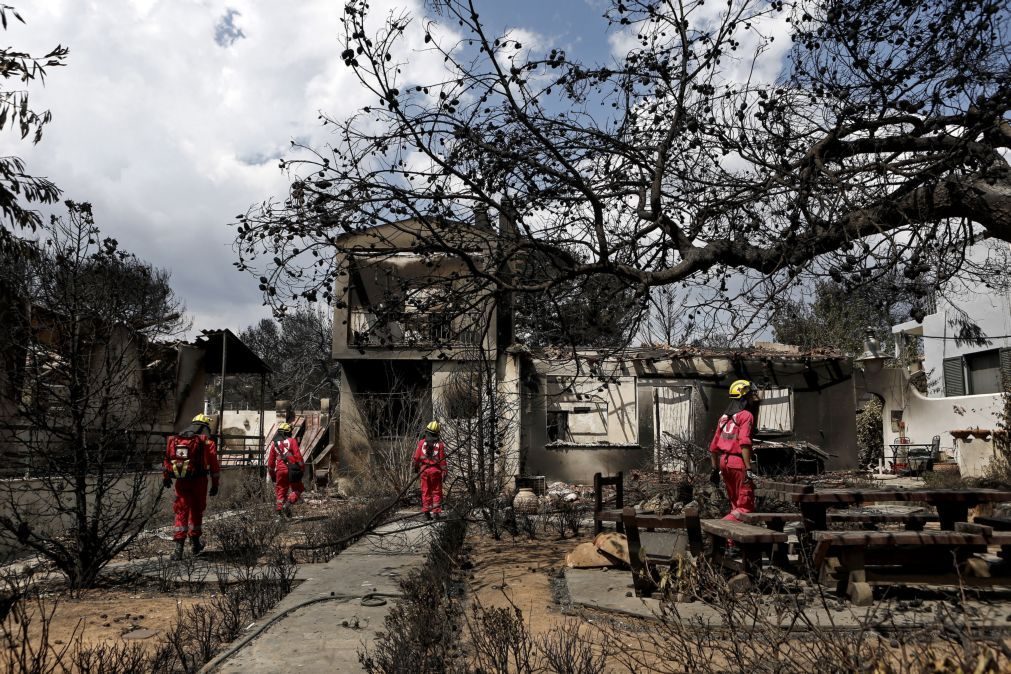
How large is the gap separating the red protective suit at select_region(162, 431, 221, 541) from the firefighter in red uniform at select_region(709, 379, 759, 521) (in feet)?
19.6

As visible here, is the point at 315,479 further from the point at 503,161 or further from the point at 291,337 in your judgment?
the point at 291,337

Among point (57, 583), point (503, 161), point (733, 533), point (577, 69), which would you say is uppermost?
point (577, 69)

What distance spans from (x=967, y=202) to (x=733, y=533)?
3398mm

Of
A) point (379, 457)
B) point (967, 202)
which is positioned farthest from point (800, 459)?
point (967, 202)

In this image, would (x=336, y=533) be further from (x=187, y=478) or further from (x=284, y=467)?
(x=284, y=467)

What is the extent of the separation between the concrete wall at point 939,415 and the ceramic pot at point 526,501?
32.4ft

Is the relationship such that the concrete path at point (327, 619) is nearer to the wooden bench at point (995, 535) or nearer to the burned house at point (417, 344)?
the burned house at point (417, 344)

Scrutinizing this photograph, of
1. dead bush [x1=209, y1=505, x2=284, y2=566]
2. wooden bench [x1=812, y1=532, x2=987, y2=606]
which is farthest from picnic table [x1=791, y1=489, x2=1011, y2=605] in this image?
dead bush [x1=209, y1=505, x2=284, y2=566]

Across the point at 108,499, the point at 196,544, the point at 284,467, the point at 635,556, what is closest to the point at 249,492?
the point at 284,467

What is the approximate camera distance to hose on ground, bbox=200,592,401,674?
4.04 meters

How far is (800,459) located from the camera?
67.1ft

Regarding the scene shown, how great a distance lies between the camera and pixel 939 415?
77.9 feet

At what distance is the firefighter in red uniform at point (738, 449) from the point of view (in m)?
7.95

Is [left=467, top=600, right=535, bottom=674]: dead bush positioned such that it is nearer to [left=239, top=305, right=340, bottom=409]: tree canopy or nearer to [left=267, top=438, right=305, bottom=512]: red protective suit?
[left=267, top=438, right=305, bottom=512]: red protective suit
